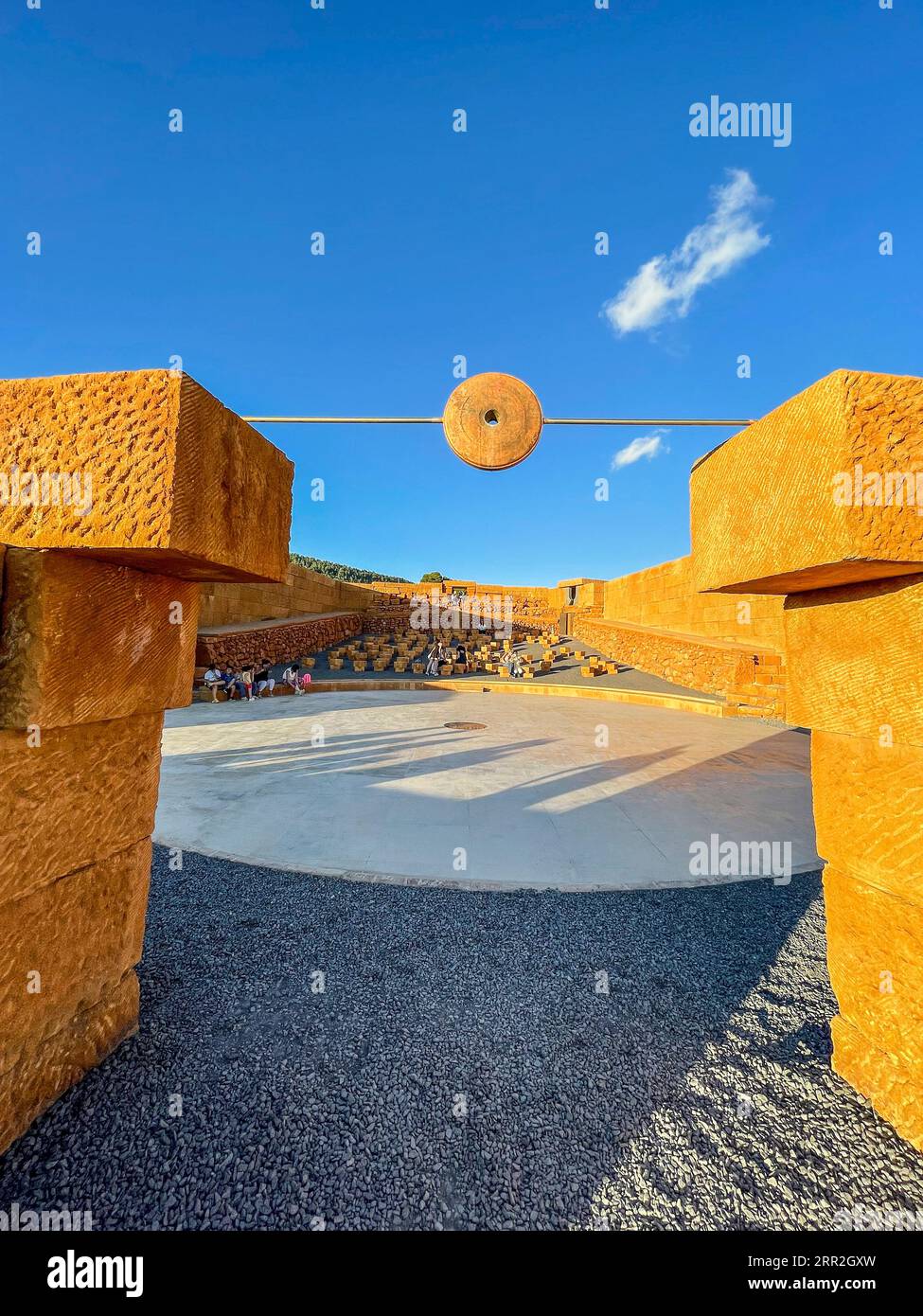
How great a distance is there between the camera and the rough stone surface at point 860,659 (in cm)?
183

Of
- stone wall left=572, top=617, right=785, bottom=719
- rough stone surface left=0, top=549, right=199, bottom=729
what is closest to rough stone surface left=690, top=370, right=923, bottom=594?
rough stone surface left=0, top=549, right=199, bottom=729

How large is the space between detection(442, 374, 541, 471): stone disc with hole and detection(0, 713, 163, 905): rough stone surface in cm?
278

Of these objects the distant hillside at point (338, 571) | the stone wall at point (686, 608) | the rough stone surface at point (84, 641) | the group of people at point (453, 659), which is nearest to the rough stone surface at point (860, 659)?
the rough stone surface at point (84, 641)

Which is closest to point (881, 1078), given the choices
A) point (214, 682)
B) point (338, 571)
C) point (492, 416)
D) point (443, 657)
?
point (492, 416)

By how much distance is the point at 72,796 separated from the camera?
1.95m

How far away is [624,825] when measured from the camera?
4.92 metres

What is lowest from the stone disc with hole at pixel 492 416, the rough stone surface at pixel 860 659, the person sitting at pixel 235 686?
the person sitting at pixel 235 686

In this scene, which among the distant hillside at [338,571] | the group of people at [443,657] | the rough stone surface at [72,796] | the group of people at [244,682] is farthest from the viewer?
the distant hillside at [338,571]

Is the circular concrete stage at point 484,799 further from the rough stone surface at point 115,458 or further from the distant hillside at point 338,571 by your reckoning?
the distant hillside at point 338,571

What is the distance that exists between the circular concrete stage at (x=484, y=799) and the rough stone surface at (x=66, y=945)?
1.74m

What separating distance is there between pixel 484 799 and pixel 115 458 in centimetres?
483
